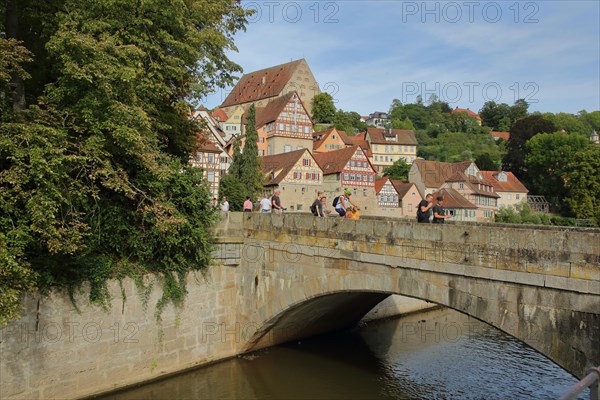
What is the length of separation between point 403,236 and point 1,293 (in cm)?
913

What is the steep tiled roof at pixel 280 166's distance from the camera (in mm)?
53406

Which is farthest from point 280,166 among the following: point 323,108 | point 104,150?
point 323,108

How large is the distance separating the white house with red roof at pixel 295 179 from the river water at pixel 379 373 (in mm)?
33631

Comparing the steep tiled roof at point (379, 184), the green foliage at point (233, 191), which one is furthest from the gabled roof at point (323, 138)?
the green foliage at point (233, 191)

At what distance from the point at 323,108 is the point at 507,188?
41.8 meters

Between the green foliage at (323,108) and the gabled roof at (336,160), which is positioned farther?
the green foliage at (323,108)

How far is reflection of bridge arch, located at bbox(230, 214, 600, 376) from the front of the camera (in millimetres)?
8500

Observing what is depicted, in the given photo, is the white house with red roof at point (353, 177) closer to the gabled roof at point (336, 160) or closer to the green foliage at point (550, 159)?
the gabled roof at point (336, 160)

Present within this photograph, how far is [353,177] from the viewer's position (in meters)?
58.1

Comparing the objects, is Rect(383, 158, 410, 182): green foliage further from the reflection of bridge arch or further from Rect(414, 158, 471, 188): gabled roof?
the reflection of bridge arch

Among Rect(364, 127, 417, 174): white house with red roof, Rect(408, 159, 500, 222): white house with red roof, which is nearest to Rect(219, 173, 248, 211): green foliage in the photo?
Rect(408, 159, 500, 222): white house with red roof

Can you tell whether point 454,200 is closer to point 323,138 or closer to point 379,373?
point 323,138

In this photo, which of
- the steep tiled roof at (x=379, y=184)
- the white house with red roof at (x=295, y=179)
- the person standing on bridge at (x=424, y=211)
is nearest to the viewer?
the person standing on bridge at (x=424, y=211)

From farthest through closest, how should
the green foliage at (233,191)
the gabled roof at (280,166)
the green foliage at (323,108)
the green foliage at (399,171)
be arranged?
1. the green foliage at (323,108)
2. the green foliage at (399,171)
3. the gabled roof at (280,166)
4. the green foliage at (233,191)
